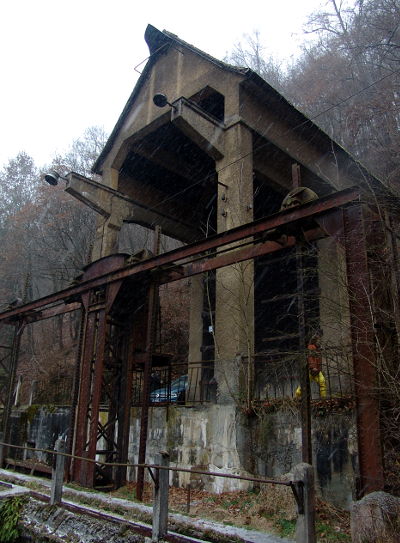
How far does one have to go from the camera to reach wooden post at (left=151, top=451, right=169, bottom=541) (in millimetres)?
5445

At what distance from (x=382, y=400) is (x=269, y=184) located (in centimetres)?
1221

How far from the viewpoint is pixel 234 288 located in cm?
1196

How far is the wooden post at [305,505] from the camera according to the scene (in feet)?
14.7

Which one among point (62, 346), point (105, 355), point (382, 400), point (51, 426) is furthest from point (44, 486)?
point (62, 346)

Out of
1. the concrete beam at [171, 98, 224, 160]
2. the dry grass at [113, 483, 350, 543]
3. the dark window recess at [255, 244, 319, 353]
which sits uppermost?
the concrete beam at [171, 98, 224, 160]

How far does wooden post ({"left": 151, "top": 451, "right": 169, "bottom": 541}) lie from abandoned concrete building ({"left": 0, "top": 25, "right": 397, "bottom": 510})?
253 centimetres

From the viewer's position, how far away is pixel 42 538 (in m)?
6.50

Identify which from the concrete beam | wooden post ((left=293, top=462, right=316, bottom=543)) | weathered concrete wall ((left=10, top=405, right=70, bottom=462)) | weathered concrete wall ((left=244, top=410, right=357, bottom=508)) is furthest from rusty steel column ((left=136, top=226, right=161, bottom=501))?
weathered concrete wall ((left=10, top=405, right=70, bottom=462))

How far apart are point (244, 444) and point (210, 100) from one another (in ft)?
39.5

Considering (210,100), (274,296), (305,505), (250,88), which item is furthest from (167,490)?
(274,296)

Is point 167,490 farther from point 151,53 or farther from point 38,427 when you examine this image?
point 151,53

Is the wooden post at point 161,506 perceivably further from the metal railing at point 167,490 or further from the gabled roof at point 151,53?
the gabled roof at point 151,53

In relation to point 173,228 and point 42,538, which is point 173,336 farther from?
point 42,538

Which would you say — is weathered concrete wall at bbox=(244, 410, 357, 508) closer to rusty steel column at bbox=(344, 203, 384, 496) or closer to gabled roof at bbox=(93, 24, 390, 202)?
rusty steel column at bbox=(344, 203, 384, 496)
